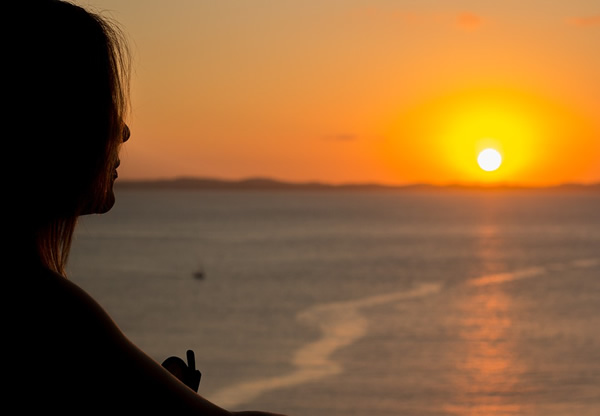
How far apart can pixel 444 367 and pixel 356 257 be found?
150 feet

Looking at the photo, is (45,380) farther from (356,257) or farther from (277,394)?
(356,257)

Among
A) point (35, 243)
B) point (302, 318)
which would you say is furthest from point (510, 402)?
point (35, 243)

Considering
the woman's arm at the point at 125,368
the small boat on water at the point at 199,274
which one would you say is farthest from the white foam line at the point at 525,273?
the woman's arm at the point at 125,368

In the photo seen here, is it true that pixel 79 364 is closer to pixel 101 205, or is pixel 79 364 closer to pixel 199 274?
pixel 101 205

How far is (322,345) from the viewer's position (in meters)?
26.9

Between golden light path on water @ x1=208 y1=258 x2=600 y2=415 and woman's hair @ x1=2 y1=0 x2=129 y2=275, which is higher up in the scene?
golden light path on water @ x1=208 y1=258 x2=600 y2=415

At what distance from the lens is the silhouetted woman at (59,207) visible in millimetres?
929

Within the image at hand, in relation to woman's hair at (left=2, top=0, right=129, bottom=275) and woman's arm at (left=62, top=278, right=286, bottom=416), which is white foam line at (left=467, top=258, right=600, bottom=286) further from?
woman's arm at (left=62, top=278, right=286, bottom=416)

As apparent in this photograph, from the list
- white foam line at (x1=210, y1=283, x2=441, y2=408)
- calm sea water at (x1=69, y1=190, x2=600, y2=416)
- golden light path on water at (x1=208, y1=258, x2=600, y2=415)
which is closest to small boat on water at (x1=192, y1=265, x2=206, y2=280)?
calm sea water at (x1=69, y1=190, x2=600, y2=416)

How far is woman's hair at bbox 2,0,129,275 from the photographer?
3.38ft

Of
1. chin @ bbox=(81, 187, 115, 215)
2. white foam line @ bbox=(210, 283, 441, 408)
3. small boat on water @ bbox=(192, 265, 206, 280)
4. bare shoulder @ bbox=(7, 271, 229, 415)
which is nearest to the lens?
bare shoulder @ bbox=(7, 271, 229, 415)

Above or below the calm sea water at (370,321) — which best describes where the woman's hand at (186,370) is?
below

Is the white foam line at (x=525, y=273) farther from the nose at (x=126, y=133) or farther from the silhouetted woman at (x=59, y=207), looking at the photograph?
the silhouetted woman at (x=59, y=207)

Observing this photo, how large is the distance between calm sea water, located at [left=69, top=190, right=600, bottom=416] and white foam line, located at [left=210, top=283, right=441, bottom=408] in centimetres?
5
